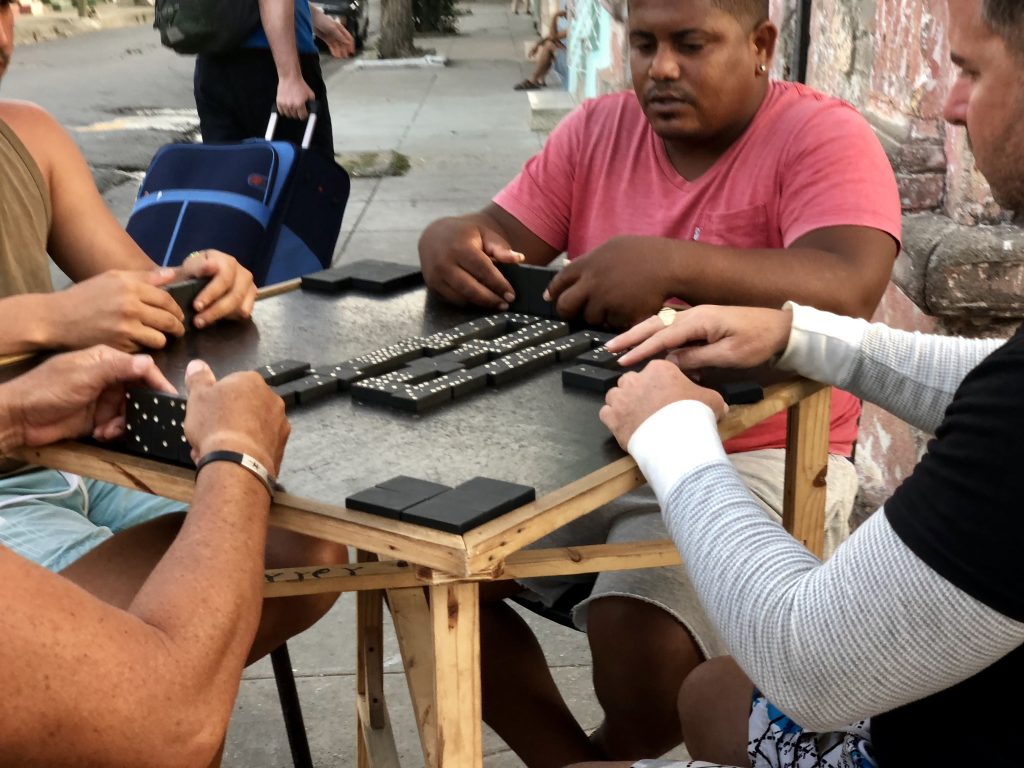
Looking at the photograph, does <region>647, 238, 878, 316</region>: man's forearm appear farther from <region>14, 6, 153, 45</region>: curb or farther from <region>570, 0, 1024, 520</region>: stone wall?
<region>14, 6, 153, 45</region>: curb

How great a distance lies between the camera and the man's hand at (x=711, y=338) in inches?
74.4

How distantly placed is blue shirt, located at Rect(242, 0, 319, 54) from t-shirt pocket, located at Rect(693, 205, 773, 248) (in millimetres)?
2984

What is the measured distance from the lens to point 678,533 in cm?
151

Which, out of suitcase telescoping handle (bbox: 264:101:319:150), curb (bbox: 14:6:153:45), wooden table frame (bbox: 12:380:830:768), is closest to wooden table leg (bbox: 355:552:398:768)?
wooden table frame (bbox: 12:380:830:768)

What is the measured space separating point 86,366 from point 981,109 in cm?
117

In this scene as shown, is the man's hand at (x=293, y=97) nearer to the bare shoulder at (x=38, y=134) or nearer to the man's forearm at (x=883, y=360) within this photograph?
the bare shoulder at (x=38, y=134)

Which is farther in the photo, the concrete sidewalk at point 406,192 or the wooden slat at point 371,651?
the concrete sidewalk at point 406,192

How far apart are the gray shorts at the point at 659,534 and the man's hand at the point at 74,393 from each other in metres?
0.80

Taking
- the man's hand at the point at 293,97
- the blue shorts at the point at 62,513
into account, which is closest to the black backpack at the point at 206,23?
the man's hand at the point at 293,97

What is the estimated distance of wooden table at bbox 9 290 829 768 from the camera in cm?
146

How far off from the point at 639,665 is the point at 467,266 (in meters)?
0.77

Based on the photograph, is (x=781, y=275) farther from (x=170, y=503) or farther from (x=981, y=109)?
(x=170, y=503)

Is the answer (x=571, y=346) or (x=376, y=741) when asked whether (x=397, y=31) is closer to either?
(x=376, y=741)

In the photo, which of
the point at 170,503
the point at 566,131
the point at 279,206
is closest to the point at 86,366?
the point at 170,503
